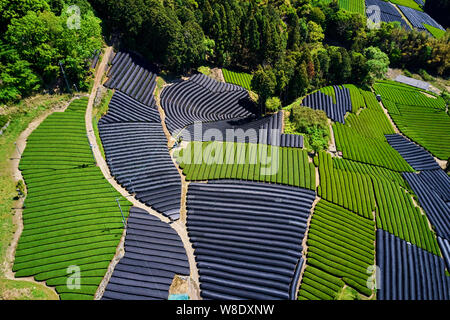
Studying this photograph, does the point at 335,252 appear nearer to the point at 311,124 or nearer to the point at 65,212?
the point at 311,124

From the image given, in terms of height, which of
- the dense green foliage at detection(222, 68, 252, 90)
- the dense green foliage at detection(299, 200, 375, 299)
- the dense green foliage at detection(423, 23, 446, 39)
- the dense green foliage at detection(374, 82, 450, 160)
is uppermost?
the dense green foliage at detection(423, 23, 446, 39)

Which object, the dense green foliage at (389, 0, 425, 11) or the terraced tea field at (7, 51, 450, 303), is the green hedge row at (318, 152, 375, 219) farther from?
the dense green foliage at (389, 0, 425, 11)

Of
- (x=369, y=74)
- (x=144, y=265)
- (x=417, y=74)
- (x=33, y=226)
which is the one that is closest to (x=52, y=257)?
(x=33, y=226)

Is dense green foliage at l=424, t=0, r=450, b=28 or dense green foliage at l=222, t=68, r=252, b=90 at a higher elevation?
dense green foliage at l=424, t=0, r=450, b=28


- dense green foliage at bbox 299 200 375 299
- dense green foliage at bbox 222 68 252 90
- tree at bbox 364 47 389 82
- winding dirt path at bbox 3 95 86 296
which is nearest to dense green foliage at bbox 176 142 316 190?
dense green foliage at bbox 299 200 375 299

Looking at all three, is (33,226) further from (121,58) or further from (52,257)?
(121,58)

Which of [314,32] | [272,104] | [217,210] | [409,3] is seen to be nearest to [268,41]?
[272,104]

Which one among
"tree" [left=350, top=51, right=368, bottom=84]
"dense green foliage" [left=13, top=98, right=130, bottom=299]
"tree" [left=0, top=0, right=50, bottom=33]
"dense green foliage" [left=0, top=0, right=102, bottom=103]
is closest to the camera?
"dense green foliage" [left=13, top=98, right=130, bottom=299]
